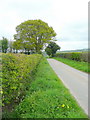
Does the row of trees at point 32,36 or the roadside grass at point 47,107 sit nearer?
the roadside grass at point 47,107

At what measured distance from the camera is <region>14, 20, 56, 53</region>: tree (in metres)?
28.7

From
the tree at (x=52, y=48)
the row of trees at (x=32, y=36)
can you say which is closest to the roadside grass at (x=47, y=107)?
the row of trees at (x=32, y=36)

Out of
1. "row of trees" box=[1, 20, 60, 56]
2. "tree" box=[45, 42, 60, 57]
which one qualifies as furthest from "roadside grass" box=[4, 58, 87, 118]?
"tree" box=[45, 42, 60, 57]

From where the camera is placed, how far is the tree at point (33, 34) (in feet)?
94.2

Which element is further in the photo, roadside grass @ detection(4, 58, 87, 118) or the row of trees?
the row of trees

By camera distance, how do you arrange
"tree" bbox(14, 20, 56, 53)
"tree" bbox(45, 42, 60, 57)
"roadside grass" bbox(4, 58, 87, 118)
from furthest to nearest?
1. "tree" bbox(45, 42, 60, 57)
2. "tree" bbox(14, 20, 56, 53)
3. "roadside grass" bbox(4, 58, 87, 118)

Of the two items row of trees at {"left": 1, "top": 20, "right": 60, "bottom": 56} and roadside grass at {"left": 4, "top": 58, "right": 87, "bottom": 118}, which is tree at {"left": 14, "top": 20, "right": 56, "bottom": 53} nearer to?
row of trees at {"left": 1, "top": 20, "right": 60, "bottom": 56}

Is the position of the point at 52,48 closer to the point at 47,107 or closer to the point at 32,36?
the point at 32,36

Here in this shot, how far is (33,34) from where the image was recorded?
94.9ft

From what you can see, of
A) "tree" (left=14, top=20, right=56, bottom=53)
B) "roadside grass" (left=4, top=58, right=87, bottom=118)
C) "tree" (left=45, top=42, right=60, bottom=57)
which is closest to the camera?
"roadside grass" (left=4, top=58, right=87, bottom=118)

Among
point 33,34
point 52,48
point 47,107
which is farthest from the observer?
point 52,48

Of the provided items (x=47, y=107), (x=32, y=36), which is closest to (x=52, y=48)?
(x=32, y=36)

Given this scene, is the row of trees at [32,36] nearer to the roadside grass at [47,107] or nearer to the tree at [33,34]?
the tree at [33,34]

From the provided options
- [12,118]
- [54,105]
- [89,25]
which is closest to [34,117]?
[12,118]
